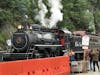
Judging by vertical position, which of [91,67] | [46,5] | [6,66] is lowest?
[91,67]

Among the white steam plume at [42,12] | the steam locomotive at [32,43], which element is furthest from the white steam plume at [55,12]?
the steam locomotive at [32,43]

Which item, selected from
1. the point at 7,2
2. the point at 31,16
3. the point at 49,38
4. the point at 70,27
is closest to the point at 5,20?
the point at 7,2

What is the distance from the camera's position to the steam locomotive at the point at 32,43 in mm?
25516

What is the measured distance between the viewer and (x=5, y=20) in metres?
37.0

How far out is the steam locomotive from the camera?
83.7ft

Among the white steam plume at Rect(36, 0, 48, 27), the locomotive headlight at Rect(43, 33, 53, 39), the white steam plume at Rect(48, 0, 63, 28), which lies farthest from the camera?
the white steam plume at Rect(36, 0, 48, 27)

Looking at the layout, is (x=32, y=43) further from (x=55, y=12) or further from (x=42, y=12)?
(x=42, y=12)

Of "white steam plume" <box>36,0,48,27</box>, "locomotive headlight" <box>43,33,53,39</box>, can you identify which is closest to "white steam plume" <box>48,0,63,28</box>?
"white steam plume" <box>36,0,48,27</box>

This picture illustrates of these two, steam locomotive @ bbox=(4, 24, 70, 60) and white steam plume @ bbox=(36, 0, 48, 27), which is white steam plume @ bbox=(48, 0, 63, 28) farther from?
steam locomotive @ bbox=(4, 24, 70, 60)

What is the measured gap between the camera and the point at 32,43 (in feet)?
86.1

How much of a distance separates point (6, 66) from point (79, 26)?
42.6 meters

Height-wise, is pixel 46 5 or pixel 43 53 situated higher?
pixel 46 5

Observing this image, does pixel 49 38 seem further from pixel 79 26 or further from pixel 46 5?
pixel 79 26

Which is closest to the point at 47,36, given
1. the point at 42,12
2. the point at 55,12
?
the point at 55,12
